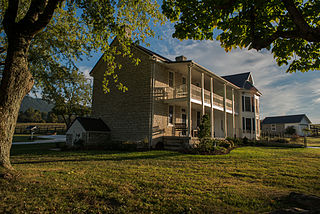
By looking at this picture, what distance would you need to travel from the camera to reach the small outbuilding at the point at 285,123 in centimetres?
4523

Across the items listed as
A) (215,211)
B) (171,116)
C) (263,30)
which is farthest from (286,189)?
(171,116)

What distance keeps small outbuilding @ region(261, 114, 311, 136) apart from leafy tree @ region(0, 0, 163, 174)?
43.5m

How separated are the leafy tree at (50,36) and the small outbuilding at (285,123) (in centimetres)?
4349

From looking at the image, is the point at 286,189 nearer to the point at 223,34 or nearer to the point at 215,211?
the point at 215,211

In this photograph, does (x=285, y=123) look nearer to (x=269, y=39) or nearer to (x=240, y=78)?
(x=240, y=78)

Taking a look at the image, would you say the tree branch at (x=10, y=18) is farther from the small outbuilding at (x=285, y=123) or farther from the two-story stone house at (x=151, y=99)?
the small outbuilding at (x=285, y=123)

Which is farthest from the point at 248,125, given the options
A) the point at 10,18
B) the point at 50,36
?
the point at 10,18

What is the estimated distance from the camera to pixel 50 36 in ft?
35.7

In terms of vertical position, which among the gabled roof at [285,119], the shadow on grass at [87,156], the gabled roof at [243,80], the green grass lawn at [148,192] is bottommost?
the shadow on grass at [87,156]

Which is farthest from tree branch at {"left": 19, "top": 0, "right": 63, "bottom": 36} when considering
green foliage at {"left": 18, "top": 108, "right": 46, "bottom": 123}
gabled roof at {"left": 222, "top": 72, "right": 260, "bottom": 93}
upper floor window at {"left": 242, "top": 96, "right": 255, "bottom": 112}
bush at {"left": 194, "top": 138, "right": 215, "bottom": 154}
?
green foliage at {"left": 18, "top": 108, "right": 46, "bottom": 123}

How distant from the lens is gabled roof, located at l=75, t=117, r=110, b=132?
15.7m

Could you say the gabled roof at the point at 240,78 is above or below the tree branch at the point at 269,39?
above

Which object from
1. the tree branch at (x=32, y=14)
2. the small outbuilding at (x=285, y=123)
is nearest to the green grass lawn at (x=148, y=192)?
the tree branch at (x=32, y=14)

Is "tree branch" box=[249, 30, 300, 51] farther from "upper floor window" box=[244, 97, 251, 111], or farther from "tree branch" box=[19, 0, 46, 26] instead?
"upper floor window" box=[244, 97, 251, 111]
